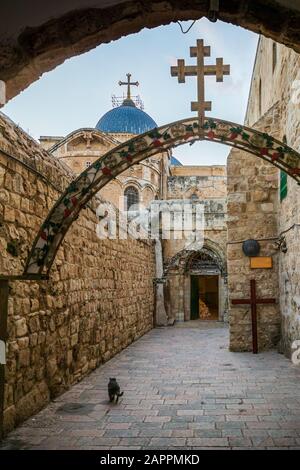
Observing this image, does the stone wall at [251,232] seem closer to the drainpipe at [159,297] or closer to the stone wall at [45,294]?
the stone wall at [45,294]

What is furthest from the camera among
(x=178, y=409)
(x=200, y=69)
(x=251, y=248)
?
(x=251, y=248)

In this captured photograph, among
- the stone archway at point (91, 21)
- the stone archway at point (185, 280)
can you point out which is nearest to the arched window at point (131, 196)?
the stone archway at point (185, 280)

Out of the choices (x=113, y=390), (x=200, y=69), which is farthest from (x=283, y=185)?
(x=113, y=390)

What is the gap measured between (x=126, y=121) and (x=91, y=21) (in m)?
27.3

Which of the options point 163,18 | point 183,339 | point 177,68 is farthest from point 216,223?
point 163,18

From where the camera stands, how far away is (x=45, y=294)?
4.48 metres

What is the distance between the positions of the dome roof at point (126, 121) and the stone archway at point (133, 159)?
2498 cm

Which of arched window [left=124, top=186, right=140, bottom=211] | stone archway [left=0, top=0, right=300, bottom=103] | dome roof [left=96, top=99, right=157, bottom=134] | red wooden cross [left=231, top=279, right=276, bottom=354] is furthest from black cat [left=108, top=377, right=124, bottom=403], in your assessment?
dome roof [left=96, top=99, right=157, bottom=134]

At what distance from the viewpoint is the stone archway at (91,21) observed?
2.23 m

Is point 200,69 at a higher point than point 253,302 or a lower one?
higher

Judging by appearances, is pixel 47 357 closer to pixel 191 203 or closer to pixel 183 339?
pixel 183 339

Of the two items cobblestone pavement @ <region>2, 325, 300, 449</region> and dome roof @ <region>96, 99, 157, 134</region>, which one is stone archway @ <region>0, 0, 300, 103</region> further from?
dome roof @ <region>96, 99, 157, 134</region>

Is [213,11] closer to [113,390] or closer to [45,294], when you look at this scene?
[45,294]

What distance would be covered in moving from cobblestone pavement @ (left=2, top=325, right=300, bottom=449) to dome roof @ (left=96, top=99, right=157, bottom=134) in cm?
2290
